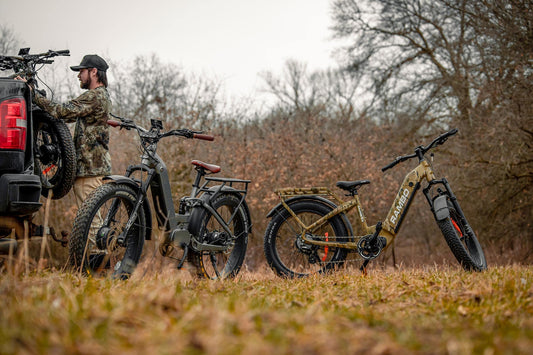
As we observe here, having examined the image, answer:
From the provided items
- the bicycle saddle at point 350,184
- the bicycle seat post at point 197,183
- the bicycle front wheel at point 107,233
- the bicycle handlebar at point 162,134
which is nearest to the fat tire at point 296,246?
the bicycle saddle at point 350,184

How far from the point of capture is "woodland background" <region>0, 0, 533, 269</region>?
36.0ft

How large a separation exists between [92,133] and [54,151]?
0.56 m

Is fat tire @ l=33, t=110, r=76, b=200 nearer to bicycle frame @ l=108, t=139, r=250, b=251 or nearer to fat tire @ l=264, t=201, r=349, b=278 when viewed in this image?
bicycle frame @ l=108, t=139, r=250, b=251

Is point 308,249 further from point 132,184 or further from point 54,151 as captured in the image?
point 54,151

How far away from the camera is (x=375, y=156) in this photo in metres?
14.3

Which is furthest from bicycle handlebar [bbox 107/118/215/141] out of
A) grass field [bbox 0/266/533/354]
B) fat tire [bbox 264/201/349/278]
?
grass field [bbox 0/266/533/354]

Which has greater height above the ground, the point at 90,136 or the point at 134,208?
the point at 90,136

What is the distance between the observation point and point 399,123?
16.2m

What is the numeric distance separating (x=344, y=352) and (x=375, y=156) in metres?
12.9

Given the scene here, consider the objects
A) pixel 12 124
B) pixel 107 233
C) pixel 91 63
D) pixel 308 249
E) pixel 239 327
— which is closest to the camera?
pixel 239 327

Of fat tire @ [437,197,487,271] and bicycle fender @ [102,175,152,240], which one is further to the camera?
fat tire @ [437,197,487,271]

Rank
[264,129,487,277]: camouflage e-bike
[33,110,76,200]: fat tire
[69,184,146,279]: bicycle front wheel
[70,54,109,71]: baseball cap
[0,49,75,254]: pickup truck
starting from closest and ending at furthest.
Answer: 1. [0,49,75,254]: pickup truck
2. [69,184,146,279]: bicycle front wheel
3. [33,110,76,200]: fat tire
4. [264,129,487,277]: camouflage e-bike
5. [70,54,109,71]: baseball cap

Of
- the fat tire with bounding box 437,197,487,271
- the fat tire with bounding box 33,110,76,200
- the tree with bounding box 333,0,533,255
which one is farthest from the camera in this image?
the tree with bounding box 333,0,533,255

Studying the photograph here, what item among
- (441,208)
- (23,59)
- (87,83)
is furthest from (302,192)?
(23,59)
